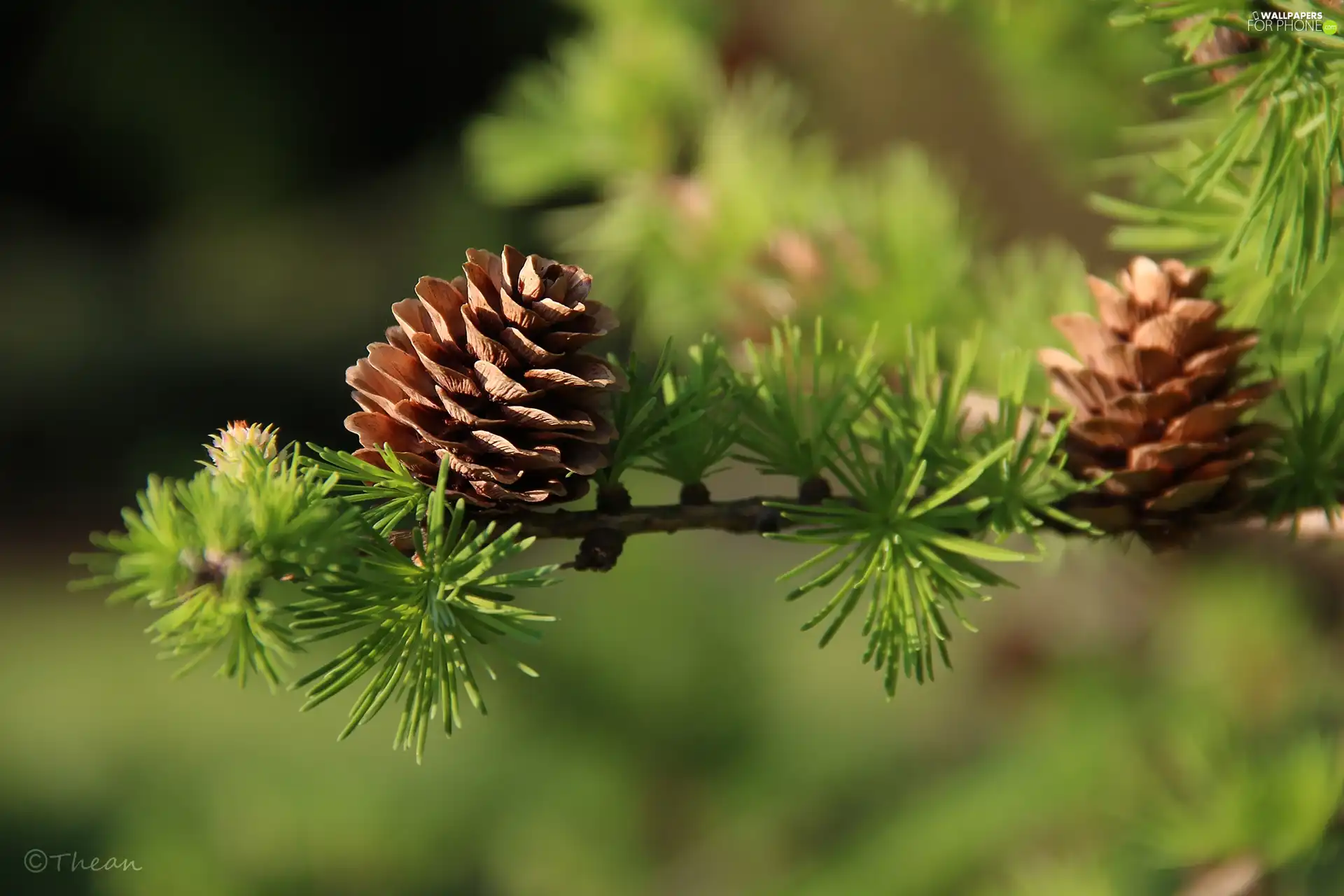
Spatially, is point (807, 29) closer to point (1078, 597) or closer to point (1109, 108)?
point (1109, 108)

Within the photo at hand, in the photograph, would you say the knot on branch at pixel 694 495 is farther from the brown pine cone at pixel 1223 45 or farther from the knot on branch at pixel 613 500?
the brown pine cone at pixel 1223 45

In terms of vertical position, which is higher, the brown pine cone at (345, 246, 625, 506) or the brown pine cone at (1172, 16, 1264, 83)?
the brown pine cone at (1172, 16, 1264, 83)

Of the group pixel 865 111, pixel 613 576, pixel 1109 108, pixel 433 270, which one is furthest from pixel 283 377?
pixel 1109 108

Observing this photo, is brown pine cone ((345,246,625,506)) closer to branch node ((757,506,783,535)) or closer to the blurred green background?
branch node ((757,506,783,535))

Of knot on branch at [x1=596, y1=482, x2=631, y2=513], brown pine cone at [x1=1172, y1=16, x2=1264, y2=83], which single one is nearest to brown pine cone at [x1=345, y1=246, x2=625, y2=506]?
knot on branch at [x1=596, y1=482, x2=631, y2=513]

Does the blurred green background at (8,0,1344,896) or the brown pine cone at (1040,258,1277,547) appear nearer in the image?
the brown pine cone at (1040,258,1277,547)

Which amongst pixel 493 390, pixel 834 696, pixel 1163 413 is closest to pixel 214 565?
pixel 493 390

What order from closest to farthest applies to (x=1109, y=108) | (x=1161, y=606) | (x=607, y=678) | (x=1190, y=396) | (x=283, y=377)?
(x=1190, y=396)
(x=1109, y=108)
(x=1161, y=606)
(x=607, y=678)
(x=283, y=377)
